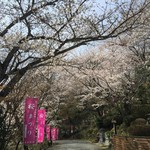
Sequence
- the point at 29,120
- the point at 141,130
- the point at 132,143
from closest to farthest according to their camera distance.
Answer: the point at 29,120, the point at 132,143, the point at 141,130

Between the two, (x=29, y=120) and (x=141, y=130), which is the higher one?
(x=29, y=120)

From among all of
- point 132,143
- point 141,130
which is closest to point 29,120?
point 132,143

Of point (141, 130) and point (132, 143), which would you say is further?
point (141, 130)

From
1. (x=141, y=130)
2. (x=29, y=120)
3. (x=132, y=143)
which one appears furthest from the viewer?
(x=141, y=130)

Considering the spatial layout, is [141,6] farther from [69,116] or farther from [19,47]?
[69,116]

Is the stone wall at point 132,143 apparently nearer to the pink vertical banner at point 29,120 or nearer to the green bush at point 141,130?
the green bush at point 141,130

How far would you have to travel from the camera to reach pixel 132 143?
40.8 feet

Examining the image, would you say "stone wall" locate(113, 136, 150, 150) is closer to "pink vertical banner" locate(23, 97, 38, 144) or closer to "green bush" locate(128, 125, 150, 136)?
"green bush" locate(128, 125, 150, 136)

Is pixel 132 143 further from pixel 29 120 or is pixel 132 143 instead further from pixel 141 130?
pixel 29 120

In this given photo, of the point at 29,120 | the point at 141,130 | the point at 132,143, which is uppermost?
the point at 29,120

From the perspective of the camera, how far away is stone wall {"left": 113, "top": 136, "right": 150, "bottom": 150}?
36.2ft

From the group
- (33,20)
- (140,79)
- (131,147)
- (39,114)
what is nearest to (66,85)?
(140,79)

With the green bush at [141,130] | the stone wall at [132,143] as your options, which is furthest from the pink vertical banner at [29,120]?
the green bush at [141,130]

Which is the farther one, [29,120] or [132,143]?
[132,143]
